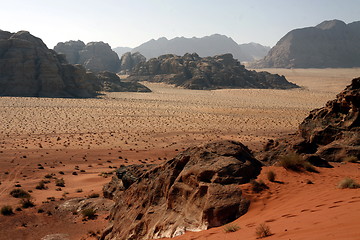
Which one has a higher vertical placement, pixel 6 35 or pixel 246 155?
pixel 6 35

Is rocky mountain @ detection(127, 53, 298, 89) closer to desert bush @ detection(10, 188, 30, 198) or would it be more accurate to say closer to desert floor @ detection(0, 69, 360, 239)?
desert floor @ detection(0, 69, 360, 239)

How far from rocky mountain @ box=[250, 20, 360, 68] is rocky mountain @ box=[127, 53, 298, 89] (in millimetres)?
73243

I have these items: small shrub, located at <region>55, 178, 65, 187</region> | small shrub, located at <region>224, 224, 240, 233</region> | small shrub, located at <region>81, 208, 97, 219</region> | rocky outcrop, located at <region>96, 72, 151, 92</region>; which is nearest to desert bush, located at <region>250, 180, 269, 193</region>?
small shrub, located at <region>224, 224, 240, 233</region>

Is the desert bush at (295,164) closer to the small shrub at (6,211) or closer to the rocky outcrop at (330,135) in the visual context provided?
the rocky outcrop at (330,135)

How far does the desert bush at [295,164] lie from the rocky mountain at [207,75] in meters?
79.2

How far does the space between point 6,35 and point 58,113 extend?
36074mm

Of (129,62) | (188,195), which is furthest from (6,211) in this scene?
(129,62)

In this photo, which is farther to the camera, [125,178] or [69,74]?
[69,74]

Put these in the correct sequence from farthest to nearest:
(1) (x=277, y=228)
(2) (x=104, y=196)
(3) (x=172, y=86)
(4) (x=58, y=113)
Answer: (3) (x=172, y=86) → (4) (x=58, y=113) → (2) (x=104, y=196) → (1) (x=277, y=228)

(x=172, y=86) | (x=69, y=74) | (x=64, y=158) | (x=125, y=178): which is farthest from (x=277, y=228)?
(x=172, y=86)

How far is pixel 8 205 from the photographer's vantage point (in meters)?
12.5

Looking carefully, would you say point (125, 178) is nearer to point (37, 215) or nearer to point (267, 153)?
point (37, 215)

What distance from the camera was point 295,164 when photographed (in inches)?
346

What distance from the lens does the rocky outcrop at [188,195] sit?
264 inches
